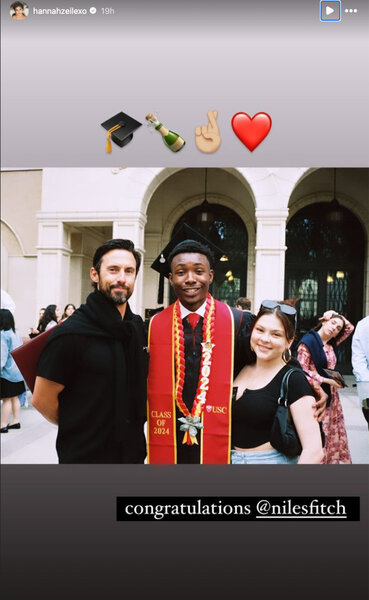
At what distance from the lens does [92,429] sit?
146cm

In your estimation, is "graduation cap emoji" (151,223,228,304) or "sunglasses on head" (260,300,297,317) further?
"graduation cap emoji" (151,223,228,304)

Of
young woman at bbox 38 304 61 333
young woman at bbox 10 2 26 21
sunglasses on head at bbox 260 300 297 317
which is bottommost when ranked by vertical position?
young woman at bbox 38 304 61 333

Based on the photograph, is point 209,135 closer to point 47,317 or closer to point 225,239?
point 47,317

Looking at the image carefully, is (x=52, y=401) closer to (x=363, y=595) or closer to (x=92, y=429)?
(x=92, y=429)

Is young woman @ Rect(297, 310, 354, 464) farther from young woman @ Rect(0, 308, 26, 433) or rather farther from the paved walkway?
young woman @ Rect(0, 308, 26, 433)

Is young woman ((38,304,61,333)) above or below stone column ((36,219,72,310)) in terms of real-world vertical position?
below

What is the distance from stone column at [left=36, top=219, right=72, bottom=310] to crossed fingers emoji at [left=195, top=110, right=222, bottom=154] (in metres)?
2.58

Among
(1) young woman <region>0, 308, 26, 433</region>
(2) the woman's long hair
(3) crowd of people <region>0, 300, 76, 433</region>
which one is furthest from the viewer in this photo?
(1) young woman <region>0, 308, 26, 433</region>

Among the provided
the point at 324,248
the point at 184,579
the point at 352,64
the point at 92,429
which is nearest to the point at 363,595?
the point at 184,579

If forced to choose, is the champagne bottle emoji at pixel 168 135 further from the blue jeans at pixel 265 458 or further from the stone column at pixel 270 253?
the stone column at pixel 270 253

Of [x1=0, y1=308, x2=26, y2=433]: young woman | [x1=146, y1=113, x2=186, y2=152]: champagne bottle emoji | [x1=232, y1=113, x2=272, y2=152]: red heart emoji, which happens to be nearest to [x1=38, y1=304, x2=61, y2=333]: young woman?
[x1=0, y1=308, x2=26, y2=433]: young woman

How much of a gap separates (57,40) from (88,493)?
1.29 metres

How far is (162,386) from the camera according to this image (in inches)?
59.9

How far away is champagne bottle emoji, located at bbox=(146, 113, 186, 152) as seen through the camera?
4.02 ft
